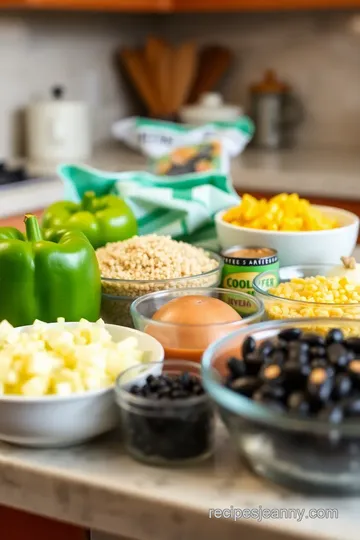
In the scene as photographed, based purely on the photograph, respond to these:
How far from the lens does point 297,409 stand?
0.79 meters

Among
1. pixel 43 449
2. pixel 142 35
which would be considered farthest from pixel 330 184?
pixel 43 449

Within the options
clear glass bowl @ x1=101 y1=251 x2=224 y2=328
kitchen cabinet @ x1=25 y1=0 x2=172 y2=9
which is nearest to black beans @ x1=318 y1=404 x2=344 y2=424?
clear glass bowl @ x1=101 y1=251 x2=224 y2=328

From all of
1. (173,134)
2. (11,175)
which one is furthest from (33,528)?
(173,134)

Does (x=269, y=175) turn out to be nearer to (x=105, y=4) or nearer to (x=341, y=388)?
(x=105, y=4)

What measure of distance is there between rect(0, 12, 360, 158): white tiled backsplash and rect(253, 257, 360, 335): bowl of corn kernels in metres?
2.19

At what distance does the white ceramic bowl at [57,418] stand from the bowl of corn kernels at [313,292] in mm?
287

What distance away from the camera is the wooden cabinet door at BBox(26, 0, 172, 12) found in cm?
293

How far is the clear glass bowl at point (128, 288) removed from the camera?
128 centimetres

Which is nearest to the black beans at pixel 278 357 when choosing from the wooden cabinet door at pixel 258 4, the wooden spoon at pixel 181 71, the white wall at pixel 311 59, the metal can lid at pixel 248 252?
the metal can lid at pixel 248 252

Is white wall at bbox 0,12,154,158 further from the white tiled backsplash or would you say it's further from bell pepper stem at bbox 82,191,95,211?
bell pepper stem at bbox 82,191,95,211

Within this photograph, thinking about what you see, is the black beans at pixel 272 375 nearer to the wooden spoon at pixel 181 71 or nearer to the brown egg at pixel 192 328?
the brown egg at pixel 192 328

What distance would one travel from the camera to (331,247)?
4.90 feet

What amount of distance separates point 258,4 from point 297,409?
9.10ft

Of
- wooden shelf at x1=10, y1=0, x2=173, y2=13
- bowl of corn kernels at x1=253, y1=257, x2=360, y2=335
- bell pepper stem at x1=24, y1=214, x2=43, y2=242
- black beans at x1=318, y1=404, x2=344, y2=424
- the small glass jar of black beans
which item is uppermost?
wooden shelf at x1=10, y1=0, x2=173, y2=13
